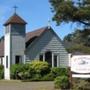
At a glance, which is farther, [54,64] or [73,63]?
[54,64]

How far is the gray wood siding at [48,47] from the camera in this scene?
4953 centimetres

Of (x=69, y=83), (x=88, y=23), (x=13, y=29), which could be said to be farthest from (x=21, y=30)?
(x=69, y=83)

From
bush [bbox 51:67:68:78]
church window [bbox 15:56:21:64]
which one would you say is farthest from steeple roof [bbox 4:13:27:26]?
bush [bbox 51:67:68:78]

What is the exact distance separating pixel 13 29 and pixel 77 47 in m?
17.2

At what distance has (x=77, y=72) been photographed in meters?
28.8

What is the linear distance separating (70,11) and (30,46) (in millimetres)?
17564

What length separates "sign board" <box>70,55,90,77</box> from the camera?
1126 inches

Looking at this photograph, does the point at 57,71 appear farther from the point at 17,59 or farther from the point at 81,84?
the point at 81,84

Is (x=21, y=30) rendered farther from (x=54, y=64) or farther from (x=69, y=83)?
(x=69, y=83)

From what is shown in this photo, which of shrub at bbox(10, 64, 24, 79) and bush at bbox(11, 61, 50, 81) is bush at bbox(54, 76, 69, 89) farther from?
shrub at bbox(10, 64, 24, 79)

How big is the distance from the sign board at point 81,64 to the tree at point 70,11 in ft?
15.9

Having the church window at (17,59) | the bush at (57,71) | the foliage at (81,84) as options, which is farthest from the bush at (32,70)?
the foliage at (81,84)

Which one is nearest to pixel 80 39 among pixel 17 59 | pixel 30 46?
pixel 30 46

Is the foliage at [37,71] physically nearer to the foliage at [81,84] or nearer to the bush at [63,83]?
the bush at [63,83]
